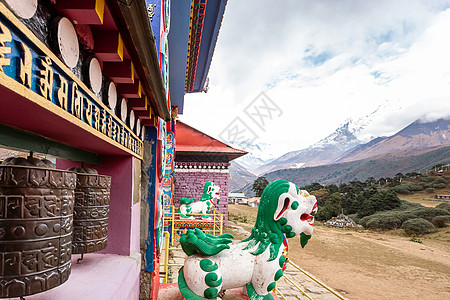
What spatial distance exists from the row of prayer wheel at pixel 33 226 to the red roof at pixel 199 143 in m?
10.2

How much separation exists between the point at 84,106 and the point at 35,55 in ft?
1.44

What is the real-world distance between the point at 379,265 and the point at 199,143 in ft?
27.1

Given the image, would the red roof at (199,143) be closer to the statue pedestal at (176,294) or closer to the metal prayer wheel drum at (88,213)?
the statue pedestal at (176,294)

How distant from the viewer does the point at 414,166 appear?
53375mm

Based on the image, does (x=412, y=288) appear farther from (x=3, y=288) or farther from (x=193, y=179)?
(x=3, y=288)

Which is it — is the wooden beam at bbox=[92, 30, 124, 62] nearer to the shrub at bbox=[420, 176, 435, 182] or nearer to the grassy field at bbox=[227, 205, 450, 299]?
the grassy field at bbox=[227, 205, 450, 299]

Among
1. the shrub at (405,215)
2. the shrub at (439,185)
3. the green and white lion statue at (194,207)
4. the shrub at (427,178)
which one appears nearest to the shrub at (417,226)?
the shrub at (405,215)

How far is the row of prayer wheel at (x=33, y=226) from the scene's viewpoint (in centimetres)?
93

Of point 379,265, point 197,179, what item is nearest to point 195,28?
point 197,179

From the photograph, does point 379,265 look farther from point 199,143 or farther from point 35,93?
point 35,93

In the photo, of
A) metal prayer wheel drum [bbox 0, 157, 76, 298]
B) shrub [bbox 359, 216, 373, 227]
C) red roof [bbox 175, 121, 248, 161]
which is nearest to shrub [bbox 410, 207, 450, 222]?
shrub [bbox 359, 216, 373, 227]

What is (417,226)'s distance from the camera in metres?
16.3

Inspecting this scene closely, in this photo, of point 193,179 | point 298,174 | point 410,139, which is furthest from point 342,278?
point 410,139

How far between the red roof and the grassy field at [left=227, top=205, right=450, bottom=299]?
12.1 ft
